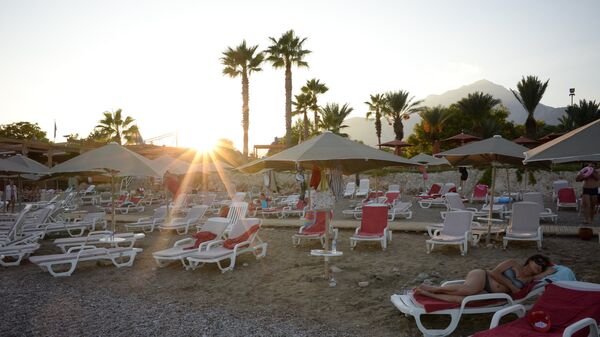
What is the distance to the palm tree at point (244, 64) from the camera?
3031 centimetres

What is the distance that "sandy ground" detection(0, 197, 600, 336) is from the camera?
184 inches

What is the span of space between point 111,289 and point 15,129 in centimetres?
4690

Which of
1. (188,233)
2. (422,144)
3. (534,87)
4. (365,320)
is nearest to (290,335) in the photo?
(365,320)

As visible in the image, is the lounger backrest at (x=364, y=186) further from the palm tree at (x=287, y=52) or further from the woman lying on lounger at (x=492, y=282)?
the woman lying on lounger at (x=492, y=282)

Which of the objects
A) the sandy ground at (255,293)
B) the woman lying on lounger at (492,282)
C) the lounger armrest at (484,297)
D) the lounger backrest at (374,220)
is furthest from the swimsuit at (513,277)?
the lounger backrest at (374,220)

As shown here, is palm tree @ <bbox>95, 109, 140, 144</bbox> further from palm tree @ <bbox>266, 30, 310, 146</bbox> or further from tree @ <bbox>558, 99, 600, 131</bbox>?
tree @ <bbox>558, 99, 600, 131</bbox>

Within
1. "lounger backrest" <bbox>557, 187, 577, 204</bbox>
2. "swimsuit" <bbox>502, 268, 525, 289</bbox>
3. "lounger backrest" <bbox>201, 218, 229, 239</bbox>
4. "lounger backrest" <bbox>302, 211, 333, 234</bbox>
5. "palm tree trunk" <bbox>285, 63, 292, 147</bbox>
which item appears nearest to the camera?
"swimsuit" <bbox>502, 268, 525, 289</bbox>

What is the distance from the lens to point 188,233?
12.2 meters

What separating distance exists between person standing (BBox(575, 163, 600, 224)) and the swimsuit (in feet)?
23.5

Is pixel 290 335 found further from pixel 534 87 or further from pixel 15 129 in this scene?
pixel 15 129

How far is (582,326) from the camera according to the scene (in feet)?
10.8

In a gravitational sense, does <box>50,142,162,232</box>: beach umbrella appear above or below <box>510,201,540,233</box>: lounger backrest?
above

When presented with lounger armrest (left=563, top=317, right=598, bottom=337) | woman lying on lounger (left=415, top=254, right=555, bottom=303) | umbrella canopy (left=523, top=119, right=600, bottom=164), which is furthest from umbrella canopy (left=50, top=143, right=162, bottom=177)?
lounger armrest (left=563, top=317, right=598, bottom=337)

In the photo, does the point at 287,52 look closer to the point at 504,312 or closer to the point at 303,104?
the point at 303,104
